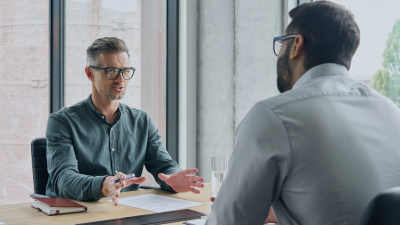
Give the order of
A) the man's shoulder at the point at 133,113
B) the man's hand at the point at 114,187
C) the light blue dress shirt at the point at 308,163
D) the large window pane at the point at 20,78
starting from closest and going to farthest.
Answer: the light blue dress shirt at the point at 308,163, the man's hand at the point at 114,187, the man's shoulder at the point at 133,113, the large window pane at the point at 20,78

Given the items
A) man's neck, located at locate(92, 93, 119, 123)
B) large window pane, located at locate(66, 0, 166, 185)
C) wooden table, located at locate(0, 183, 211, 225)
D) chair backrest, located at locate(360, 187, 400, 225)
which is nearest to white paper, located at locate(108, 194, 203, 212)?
wooden table, located at locate(0, 183, 211, 225)

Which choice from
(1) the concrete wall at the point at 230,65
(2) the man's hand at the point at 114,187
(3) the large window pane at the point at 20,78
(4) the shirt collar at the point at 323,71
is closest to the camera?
(4) the shirt collar at the point at 323,71

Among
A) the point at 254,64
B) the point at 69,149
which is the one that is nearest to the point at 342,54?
the point at 69,149

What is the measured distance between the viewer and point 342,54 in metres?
1.05

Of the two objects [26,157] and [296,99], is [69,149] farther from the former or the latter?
[26,157]

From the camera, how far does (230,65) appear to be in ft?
10.8

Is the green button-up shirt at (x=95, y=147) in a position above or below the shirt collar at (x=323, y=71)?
below

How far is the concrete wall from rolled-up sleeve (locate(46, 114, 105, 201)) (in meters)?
1.54

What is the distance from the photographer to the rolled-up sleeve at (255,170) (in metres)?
0.82

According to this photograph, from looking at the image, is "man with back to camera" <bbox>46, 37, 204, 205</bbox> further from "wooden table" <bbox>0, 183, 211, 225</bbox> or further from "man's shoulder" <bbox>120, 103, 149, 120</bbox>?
"wooden table" <bbox>0, 183, 211, 225</bbox>

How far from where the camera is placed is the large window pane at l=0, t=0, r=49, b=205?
153 inches

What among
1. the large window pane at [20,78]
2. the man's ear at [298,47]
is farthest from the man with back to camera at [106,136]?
the large window pane at [20,78]

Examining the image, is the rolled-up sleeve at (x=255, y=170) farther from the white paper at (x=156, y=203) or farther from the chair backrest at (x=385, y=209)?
the white paper at (x=156, y=203)

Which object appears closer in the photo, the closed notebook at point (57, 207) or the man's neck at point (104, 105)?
the closed notebook at point (57, 207)
